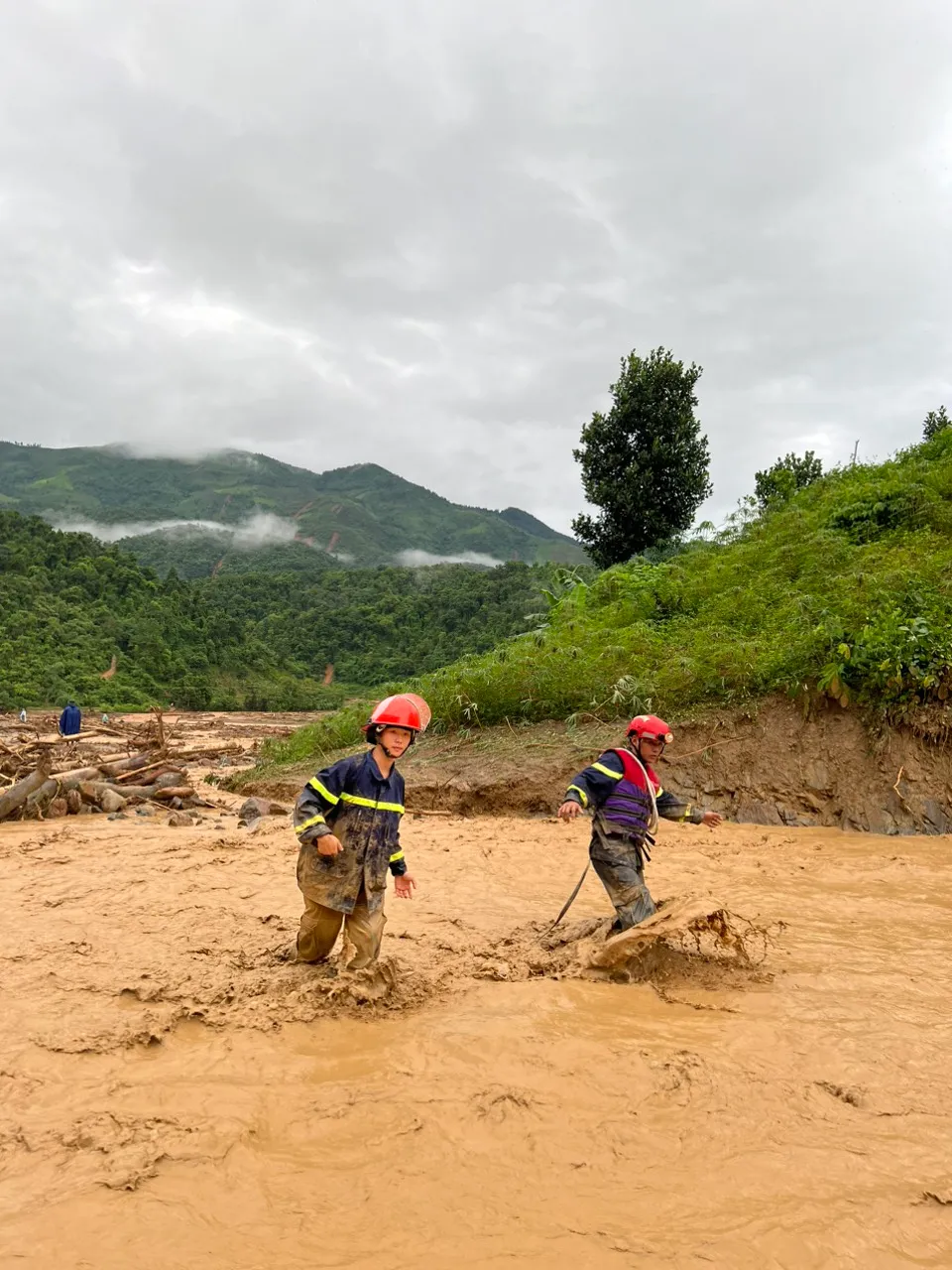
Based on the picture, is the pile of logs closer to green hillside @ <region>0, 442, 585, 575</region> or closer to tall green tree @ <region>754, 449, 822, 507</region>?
tall green tree @ <region>754, 449, 822, 507</region>

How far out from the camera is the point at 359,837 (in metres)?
4.30

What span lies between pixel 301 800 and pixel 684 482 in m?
18.0

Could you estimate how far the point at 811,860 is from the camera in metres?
7.66

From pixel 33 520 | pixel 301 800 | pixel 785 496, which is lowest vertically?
pixel 301 800

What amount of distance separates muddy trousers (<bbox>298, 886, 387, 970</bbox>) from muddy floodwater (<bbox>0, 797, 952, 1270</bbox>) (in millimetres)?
155

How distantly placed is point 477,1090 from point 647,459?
18.9 metres

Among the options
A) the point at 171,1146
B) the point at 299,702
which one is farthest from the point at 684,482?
the point at 299,702

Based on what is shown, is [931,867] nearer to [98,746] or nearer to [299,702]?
[98,746]

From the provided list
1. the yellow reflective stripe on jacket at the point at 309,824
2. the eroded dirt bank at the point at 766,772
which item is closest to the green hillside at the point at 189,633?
the eroded dirt bank at the point at 766,772

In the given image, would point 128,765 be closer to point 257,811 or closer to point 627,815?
point 257,811

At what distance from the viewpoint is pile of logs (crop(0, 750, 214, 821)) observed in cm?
1058

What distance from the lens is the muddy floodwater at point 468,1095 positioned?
238 centimetres

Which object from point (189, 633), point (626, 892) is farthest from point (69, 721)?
point (189, 633)

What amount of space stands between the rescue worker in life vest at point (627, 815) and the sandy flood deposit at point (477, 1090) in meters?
0.36
